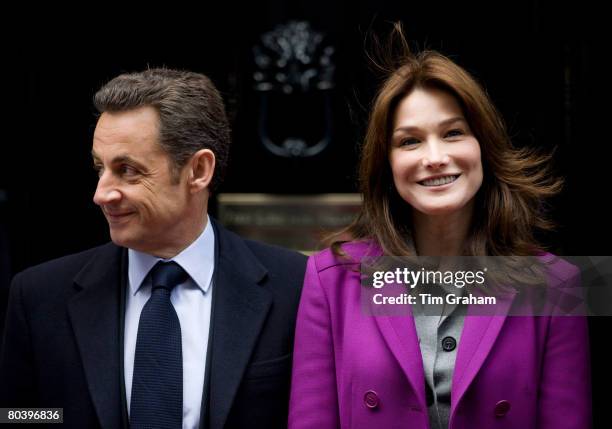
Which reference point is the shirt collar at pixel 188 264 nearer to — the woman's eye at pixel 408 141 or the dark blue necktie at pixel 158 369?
the dark blue necktie at pixel 158 369

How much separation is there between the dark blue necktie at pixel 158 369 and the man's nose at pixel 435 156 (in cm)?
91

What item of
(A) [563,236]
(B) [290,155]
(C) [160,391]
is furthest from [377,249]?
(B) [290,155]

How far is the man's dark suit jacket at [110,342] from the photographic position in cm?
224

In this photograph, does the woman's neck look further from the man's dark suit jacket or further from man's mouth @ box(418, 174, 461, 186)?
the man's dark suit jacket

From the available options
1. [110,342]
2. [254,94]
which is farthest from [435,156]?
[254,94]

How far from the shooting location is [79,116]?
391cm

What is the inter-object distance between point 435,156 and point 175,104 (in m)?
0.84

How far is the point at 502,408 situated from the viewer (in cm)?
209

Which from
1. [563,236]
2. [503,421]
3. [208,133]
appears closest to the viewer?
[503,421]

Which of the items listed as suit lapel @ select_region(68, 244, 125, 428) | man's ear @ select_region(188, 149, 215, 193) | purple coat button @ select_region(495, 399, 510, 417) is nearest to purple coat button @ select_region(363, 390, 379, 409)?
purple coat button @ select_region(495, 399, 510, 417)

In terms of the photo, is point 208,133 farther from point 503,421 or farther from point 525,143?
point 525,143

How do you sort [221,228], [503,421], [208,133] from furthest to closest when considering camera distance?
[221,228]
[208,133]
[503,421]

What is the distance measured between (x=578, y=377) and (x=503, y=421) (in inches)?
10.3

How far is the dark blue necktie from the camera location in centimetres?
218
